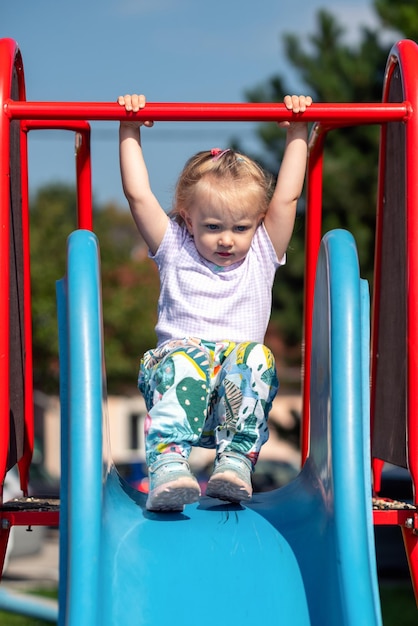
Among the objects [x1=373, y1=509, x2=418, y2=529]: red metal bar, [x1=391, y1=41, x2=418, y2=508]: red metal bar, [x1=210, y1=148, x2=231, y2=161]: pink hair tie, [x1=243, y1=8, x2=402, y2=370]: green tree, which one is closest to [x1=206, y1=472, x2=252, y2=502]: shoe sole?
[x1=373, y1=509, x2=418, y2=529]: red metal bar

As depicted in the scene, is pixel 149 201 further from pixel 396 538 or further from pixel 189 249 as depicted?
pixel 396 538

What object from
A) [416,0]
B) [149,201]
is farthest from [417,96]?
[416,0]

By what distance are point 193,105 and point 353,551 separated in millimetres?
1597

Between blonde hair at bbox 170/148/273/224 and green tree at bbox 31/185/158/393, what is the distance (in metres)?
19.2

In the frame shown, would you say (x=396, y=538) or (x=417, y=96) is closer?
(x=417, y=96)

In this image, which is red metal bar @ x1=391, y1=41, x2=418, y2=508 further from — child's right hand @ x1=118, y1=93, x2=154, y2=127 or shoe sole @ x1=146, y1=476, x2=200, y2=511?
child's right hand @ x1=118, y1=93, x2=154, y2=127

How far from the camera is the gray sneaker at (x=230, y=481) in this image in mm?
3038

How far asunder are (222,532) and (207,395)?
17.9 inches

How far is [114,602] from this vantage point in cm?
261

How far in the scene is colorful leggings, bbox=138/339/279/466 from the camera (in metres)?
3.11

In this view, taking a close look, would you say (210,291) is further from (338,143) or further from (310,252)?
(338,143)

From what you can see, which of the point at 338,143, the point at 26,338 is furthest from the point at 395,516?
the point at 338,143

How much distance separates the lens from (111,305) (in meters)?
24.5

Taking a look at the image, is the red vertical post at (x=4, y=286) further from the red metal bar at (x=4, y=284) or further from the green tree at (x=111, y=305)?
the green tree at (x=111, y=305)
